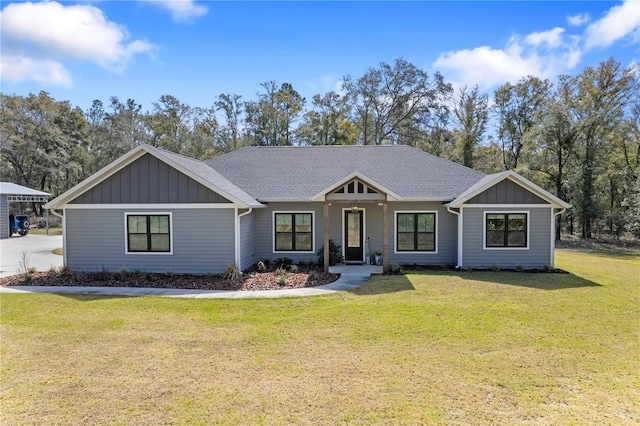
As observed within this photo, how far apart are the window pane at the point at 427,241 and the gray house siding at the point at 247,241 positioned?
21.1ft

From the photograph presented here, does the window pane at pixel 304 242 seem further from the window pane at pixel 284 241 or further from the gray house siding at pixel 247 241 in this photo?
the gray house siding at pixel 247 241

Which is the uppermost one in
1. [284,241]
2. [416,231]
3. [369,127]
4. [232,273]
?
[369,127]

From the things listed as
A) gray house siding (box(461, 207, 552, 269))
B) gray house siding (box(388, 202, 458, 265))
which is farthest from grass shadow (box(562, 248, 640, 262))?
gray house siding (box(388, 202, 458, 265))

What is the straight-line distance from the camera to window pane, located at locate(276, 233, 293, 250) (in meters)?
15.2

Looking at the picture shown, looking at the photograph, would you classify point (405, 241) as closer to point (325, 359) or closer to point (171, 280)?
point (171, 280)

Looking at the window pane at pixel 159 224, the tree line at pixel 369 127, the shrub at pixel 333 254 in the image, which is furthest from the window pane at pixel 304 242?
the tree line at pixel 369 127

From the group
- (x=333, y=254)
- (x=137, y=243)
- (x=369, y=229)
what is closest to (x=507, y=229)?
(x=369, y=229)

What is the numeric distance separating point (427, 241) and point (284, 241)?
219 inches

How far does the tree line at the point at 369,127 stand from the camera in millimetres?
28562

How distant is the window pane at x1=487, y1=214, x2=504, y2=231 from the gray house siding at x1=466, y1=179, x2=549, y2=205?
1.74 ft

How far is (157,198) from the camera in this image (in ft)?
41.5

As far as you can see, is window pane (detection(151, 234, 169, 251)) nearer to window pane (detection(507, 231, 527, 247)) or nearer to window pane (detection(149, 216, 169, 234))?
window pane (detection(149, 216, 169, 234))

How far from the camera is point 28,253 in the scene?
18359 millimetres

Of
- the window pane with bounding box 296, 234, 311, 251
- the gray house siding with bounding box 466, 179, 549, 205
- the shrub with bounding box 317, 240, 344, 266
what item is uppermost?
the gray house siding with bounding box 466, 179, 549, 205
